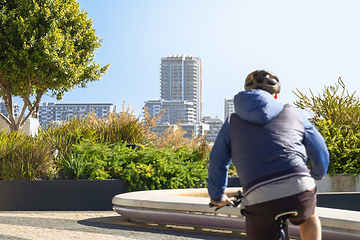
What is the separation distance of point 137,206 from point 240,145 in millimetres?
5570

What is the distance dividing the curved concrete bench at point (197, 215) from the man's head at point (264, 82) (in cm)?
345

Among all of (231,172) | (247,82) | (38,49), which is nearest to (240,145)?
(247,82)

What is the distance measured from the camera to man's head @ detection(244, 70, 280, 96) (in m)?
2.92

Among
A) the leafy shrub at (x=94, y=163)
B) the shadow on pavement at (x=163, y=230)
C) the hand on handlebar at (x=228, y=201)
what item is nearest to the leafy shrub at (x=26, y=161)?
the leafy shrub at (x=94, y=163)

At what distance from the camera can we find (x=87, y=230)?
7.55 m

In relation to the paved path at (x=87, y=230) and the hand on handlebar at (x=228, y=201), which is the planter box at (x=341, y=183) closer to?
the paved path at (x=87, y=230)

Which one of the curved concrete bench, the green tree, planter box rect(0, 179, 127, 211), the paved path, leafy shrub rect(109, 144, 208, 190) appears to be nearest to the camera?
the curved concrete bench

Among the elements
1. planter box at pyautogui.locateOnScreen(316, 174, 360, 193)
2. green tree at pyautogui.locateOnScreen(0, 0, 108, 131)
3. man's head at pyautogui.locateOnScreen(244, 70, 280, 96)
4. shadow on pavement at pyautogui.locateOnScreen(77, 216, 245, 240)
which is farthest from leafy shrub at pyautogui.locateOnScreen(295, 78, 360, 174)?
green tree at pyautogui.locateOnScreen(0, 0, 108, 131)

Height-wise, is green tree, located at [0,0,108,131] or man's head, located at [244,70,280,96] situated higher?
green tree, located at [0,0,108,131]

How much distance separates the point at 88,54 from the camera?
101 ft

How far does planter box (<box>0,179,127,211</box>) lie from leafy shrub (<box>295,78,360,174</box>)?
17.1 ft

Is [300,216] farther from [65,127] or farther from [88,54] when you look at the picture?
[88,54]

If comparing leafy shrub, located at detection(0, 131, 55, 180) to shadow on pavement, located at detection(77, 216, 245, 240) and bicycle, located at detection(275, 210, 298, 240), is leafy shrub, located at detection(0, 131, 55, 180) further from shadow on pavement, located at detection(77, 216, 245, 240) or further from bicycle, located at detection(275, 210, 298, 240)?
bicycle, located at detection(275, 210, 298, 240)

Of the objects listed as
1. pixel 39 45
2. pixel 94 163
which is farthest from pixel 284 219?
pixel 39 45
